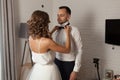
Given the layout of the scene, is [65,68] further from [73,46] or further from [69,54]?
[73,46]

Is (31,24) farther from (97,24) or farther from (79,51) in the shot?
(97,24)

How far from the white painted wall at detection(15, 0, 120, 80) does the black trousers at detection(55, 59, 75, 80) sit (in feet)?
2.88

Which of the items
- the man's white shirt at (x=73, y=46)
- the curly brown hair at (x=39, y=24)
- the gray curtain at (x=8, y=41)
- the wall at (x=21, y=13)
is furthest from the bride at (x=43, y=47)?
the wall at (x=21, y=13)

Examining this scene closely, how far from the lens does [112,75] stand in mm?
2928

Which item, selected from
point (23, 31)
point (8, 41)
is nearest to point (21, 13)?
point (23, 31)

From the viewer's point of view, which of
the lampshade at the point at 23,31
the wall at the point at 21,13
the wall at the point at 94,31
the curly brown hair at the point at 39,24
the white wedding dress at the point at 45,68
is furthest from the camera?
the wall at the point at 21,13

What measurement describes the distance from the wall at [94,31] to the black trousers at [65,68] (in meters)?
0.87

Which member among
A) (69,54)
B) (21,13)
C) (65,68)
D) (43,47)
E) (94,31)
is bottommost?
(65,68)

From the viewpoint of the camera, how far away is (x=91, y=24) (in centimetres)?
313

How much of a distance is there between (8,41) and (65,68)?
45.9 inches

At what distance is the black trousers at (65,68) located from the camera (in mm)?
2365

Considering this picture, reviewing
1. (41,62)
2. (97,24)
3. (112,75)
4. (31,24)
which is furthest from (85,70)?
(31,24)

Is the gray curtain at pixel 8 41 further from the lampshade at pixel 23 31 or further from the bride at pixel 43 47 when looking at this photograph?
the bride at pixel 43 47

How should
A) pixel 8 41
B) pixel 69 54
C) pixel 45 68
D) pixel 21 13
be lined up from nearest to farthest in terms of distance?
pixel 45 68, pixel 69 54, pixel 8 41, pixel 21 13
